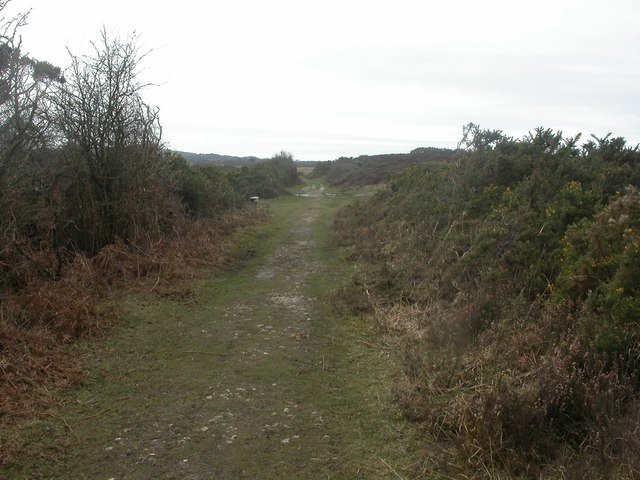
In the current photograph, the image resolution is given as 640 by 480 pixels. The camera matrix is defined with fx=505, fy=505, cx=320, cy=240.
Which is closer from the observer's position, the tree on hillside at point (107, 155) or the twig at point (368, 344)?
the twig at point (368, 344)

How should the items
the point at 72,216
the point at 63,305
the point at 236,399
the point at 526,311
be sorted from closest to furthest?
the point at 236,399
the point at 526,311
the point at 63,305
the point at 72,216

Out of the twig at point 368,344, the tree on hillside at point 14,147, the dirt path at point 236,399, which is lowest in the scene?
the dirt path at point 236,399

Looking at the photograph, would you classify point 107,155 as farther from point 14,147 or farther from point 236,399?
point 236,399

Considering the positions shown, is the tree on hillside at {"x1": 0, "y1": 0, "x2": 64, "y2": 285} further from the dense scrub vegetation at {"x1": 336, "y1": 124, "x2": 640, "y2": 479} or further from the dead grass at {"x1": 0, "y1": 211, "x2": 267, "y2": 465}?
the dense scrub vegetation at {"x1": 336, "y1": 124, "x2": 640, "y2": 479}

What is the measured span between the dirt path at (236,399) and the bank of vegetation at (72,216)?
632 millimetres

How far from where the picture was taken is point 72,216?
10.1 meters

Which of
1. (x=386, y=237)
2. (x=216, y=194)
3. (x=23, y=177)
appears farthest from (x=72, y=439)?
(x=216, y=194)

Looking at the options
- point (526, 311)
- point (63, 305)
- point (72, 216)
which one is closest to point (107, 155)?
point (72, 216)

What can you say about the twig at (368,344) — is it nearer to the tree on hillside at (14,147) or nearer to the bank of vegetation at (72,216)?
the bank of vegetation at (72,216)

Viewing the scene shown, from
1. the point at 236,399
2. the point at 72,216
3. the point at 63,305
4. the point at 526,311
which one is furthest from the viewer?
the point at 72,216

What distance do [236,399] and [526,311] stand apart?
11.9ft

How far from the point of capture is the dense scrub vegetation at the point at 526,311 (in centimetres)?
376

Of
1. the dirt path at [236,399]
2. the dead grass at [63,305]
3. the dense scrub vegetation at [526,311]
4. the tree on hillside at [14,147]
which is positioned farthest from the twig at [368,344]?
the tree on hillside at [14,147]

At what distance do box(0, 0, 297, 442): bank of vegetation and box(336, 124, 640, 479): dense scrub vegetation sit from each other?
12.3 ft
